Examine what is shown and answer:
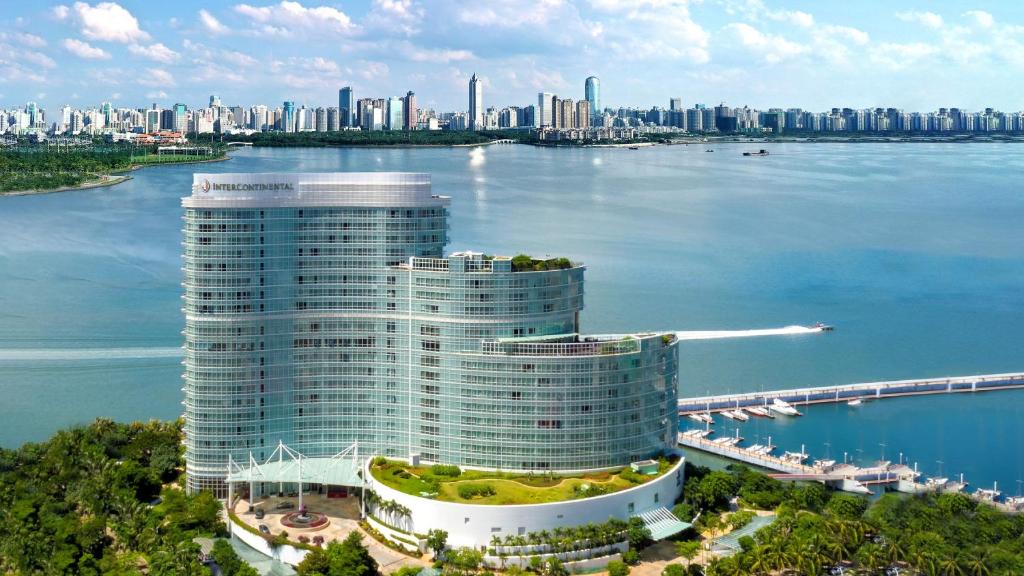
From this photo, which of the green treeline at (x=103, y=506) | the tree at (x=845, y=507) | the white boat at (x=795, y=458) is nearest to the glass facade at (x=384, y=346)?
the green treeline at (x=103, y=506)

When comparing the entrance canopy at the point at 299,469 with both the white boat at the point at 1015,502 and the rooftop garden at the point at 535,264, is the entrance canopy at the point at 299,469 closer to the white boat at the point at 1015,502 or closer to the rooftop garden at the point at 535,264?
the rooftop garden at the point at 535,264

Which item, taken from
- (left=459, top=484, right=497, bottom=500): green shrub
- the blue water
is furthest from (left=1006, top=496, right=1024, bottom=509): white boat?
(left=459, top=484, right=497, bottom=500): green shrub

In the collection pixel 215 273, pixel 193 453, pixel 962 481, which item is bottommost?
pixel 962 481

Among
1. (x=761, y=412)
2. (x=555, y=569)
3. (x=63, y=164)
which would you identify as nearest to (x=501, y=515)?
(x=555, y=569)

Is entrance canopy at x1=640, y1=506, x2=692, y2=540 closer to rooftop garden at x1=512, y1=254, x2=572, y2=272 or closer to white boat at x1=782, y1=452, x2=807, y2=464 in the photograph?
rooftop garden at x1=512, y1=254, x2=572, y2=272

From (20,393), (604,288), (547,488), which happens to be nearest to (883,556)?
(547,488)

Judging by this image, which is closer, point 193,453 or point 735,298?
point 193,453

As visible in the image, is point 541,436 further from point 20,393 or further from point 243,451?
point 20,393
